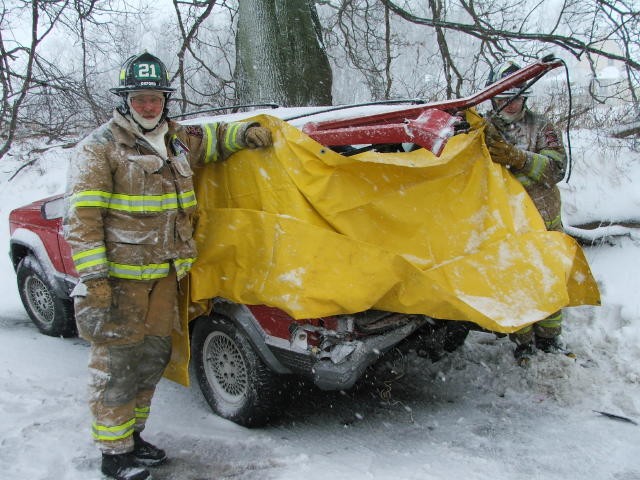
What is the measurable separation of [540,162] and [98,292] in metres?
2.98

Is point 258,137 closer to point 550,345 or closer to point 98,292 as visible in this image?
point 98,292

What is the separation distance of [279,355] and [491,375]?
1837mm

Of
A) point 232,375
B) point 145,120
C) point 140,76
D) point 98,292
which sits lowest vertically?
point 232,375

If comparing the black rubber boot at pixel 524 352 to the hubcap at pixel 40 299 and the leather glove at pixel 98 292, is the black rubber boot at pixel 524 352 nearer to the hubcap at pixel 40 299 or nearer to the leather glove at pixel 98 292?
the leather glove at pixel 98 292

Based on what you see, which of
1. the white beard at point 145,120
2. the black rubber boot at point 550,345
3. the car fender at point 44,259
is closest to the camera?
the white beard at point 145,120

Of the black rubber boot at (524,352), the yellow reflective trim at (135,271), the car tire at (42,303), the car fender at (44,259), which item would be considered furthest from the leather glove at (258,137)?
the car tire at (42,303)

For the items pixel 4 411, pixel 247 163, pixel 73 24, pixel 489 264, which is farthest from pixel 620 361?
pixel 73 24

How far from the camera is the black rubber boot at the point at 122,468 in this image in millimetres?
2947

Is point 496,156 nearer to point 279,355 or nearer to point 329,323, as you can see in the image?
point 329,323

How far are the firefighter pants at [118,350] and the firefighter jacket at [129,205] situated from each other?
0.44ft

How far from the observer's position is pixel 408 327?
3.16 meters

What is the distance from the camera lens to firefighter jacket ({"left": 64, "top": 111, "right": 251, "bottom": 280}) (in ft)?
9.19

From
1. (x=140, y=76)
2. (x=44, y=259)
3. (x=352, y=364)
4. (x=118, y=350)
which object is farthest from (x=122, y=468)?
(x=44, y=259)

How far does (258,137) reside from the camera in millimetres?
3168
